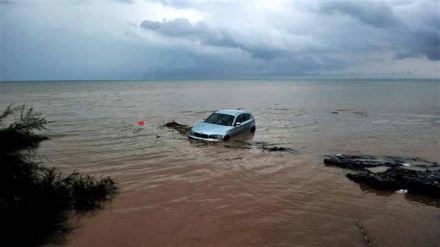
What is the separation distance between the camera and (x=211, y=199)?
9023mm

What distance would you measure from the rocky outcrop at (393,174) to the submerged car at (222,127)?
540cm

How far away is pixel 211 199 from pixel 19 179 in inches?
179

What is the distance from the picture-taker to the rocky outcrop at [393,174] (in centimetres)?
981

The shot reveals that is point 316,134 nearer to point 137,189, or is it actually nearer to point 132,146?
point 132,146

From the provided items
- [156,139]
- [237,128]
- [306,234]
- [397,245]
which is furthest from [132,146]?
[397,245]

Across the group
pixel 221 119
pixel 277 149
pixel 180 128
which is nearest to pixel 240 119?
pixel 221 119

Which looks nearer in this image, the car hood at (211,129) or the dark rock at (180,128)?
the car hood at (211,129)

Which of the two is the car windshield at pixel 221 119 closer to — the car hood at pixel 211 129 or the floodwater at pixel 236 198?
the car hood at pixel 211 129

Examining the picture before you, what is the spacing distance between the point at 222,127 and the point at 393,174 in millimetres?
8578

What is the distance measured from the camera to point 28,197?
6871 millimetres

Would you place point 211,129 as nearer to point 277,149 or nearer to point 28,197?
point 277,149

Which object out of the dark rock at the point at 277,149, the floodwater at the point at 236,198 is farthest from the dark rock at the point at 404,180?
the dark rock at the point at 277,149

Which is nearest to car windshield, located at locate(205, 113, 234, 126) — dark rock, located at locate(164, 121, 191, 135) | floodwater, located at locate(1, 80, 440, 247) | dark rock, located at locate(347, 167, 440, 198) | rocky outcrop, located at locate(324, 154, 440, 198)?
floodwater, located at locate(1, 80, 440, 247)

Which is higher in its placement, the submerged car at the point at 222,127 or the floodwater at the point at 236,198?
the submerged car at the point at 222,127
